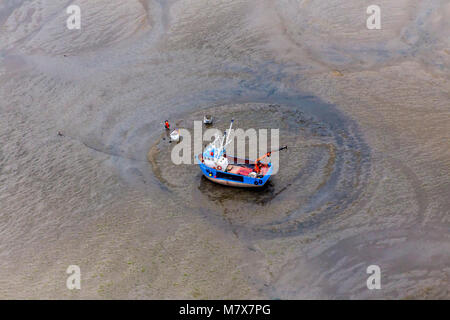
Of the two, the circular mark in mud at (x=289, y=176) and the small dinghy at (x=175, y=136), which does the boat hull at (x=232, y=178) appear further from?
the small dinghy at (x=175, y=136)

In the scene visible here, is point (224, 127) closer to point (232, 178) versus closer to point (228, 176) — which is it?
point (228, 176)

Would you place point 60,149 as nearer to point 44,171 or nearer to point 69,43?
point 44,171

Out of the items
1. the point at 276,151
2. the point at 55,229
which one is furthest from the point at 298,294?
the point at 55,229

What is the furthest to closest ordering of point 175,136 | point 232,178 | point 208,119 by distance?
point 208,119, point 175,136, point 232,178

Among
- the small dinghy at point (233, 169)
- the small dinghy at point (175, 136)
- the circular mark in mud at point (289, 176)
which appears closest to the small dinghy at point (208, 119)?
the circular mark in mud at point (289, 176)

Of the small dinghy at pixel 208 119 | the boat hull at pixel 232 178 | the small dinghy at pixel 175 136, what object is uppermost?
the small dinghy at pixel 208 119

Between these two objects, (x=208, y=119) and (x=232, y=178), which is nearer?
(x=232, y=178)

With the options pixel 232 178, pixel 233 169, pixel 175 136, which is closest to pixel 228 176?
pixel 232 178
